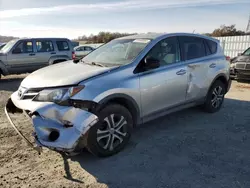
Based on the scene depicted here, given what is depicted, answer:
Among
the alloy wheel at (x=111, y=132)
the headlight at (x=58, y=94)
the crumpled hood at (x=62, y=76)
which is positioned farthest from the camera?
the alloy wheel at (x=111, y=132)

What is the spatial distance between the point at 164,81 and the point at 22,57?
8312 mm

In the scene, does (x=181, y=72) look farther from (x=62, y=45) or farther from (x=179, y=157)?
(x=62, y=45)

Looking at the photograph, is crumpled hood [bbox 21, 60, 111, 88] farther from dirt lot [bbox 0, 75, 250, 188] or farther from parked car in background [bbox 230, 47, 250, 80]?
parked car in background [bbox 230, 47, 250, 80]

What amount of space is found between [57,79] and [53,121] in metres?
0.64

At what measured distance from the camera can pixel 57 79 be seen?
11.1ft

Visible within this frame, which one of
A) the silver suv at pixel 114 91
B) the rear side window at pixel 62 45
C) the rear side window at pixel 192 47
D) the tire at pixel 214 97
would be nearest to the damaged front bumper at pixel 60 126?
the silver suv at pixel 114 91

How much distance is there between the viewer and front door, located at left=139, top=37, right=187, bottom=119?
154 inches

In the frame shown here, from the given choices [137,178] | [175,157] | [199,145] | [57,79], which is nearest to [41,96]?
[57,79]

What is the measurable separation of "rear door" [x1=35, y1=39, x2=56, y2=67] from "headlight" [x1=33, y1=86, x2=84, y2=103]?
27.4ft

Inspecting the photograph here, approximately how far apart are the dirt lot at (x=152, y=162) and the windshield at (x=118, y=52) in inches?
53.5

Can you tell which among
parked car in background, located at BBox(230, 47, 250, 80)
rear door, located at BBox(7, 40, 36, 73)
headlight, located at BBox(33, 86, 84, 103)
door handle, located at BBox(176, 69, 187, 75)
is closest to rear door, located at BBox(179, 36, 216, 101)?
door handle, located at BBox(176, 69, 187, 75)

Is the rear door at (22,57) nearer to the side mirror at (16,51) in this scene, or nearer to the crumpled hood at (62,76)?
the side mirror at (16,51)

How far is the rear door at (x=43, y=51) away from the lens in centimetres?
1098

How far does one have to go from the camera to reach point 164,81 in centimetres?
413
